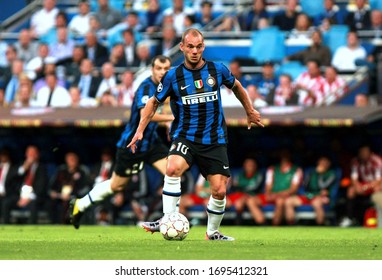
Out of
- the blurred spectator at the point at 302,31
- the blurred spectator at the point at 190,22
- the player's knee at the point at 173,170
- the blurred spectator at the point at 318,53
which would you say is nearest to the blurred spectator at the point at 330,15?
the blurred spectator at the point at 302,31

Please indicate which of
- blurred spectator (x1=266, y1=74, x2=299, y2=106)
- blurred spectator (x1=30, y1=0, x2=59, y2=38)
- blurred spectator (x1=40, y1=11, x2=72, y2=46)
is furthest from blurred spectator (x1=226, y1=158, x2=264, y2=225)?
blurred spectator (x1=30, y1=0, x2=59, y2=38)

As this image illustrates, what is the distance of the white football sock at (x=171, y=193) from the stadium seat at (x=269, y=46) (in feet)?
31.4

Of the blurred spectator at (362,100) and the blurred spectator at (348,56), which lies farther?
the blurred spectator at (348,56)

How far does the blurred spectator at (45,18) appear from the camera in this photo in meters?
24.3

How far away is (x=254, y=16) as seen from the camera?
22359mm

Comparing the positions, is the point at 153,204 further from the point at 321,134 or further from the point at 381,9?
the point at 381,9

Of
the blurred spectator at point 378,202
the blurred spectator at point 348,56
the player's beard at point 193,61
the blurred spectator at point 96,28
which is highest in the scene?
the blurred spectator at point 96,28

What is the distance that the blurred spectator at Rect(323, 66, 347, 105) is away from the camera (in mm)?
20109

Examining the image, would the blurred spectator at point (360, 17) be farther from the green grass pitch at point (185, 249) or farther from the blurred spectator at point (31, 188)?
the green grass pitch at point (185, 249)

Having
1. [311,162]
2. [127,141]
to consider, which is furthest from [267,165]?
[127,141]

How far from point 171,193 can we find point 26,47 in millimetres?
12047

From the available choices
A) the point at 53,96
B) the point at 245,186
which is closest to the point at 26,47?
the point at 53,96

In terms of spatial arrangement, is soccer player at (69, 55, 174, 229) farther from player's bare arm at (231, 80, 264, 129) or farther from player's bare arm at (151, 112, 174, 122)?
player's bare arm at (231, 80, 264, 129)

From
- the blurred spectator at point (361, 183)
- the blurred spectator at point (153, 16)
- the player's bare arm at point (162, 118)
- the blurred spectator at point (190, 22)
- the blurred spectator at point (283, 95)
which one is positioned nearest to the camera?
the player's bare arm at point (162, 118)
